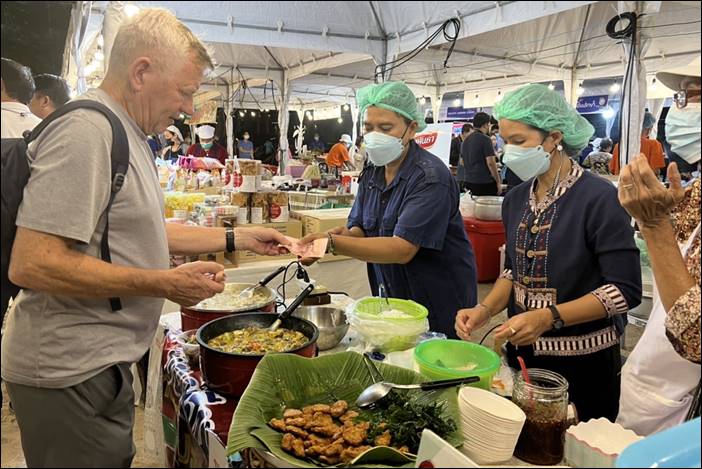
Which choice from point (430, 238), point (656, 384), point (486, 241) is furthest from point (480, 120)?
point (656, 384)

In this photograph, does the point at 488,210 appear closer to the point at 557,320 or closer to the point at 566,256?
the point at 566,256

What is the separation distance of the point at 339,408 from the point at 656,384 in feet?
2.71

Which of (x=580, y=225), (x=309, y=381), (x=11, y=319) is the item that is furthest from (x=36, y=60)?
(x=580, y=225)

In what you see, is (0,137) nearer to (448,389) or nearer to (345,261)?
(448,389)

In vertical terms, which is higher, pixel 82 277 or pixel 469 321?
pixel 82 277

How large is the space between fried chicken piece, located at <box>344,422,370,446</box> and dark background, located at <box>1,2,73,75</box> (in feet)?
3.06

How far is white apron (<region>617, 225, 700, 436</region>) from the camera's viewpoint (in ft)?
4.06

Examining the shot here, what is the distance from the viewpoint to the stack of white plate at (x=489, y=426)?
1.08 m

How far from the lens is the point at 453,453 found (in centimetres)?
79

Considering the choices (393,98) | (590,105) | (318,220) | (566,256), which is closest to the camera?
(566,256)

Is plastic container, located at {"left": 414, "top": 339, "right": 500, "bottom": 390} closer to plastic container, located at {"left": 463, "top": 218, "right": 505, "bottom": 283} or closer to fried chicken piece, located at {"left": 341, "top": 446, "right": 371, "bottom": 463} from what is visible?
fried chicken piece, located at {"left": 341, "top": 446, "right": 371, "bottom": 463}

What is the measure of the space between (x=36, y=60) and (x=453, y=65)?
2806 mm

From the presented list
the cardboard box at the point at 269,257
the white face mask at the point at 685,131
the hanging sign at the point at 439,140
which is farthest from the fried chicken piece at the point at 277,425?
the hanging sign at the point at 439,140

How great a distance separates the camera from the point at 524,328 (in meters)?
1.53
